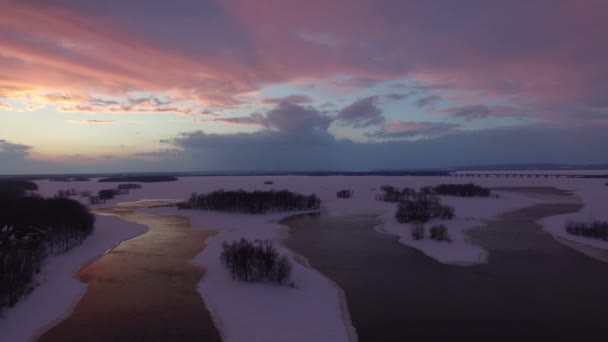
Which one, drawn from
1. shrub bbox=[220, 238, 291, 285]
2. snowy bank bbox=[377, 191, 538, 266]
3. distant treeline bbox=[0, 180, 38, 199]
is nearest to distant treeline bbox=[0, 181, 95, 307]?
shrub bbox=[220, 238, 291, 285]

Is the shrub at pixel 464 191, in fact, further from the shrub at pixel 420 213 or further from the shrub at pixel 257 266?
the shrub at pixel 257 266

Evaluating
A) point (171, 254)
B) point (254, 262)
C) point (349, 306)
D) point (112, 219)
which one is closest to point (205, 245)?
point (171, 254)

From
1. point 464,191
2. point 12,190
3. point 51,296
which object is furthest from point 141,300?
point 464,191

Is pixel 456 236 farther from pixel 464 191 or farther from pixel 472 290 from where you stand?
pixel 464 191

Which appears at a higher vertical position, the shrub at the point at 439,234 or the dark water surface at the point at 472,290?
the shrub at the point at 439,234

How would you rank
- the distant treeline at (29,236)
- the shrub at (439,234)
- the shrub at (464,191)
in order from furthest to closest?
the shrub at (464,191) → the shrub at (439,234) → the distant treeline at (29,236)

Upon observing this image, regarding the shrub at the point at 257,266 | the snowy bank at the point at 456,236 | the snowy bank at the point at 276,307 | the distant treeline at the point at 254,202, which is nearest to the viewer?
the snowy bank at the point at 276,307

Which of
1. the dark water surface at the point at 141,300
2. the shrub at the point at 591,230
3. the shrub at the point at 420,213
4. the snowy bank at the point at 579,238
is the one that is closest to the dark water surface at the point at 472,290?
the snowy bank at the point at 579,238

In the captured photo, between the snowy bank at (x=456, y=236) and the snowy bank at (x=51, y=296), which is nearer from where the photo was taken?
the snowy bank at (x=51, y=296)
